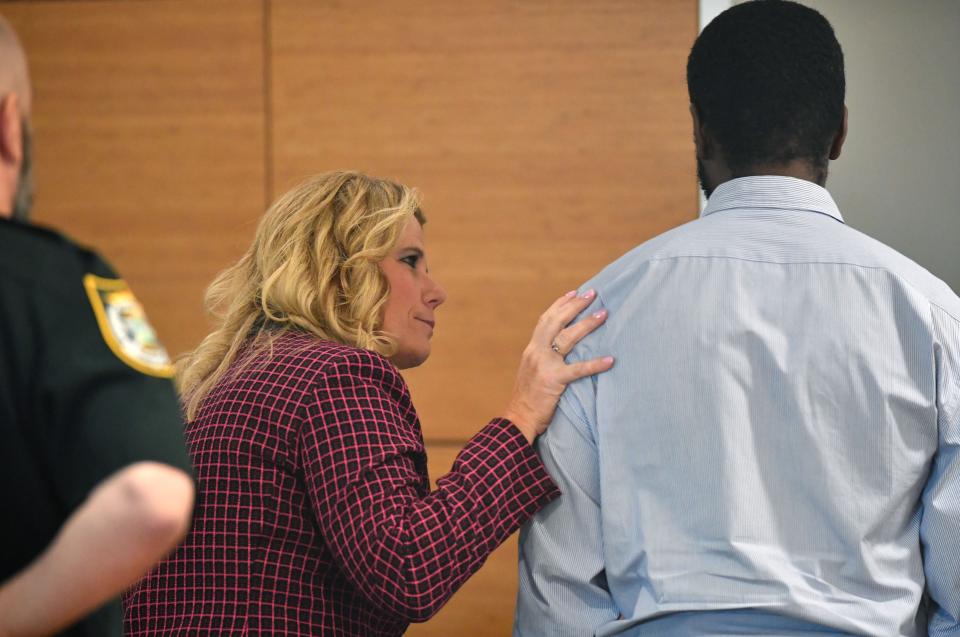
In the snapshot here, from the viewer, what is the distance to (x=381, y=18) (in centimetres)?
300

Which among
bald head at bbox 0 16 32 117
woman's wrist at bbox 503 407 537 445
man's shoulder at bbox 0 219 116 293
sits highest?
bald head at bbox 0 16 32 117

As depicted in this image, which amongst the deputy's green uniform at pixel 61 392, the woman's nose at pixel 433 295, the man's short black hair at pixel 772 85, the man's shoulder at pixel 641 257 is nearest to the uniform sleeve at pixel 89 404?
the deputy's green uniform at pixel 61 392

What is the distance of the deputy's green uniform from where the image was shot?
2.47 feet

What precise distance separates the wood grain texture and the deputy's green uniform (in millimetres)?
2166

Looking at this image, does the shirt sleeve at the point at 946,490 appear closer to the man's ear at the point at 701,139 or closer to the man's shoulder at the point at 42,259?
the man's ear at the point at 701,139

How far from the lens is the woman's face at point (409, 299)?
1725 millimetres

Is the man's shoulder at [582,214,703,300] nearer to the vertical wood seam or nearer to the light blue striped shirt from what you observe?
the light blue striped shirt

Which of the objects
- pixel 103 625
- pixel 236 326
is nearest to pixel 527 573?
pixel 236 326

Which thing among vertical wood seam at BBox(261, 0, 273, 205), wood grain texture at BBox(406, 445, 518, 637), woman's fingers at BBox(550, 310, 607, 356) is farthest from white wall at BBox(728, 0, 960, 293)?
woman's fingers at BBox(550, 310, 607, 356)

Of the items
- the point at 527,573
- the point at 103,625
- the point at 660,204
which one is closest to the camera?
the point at 103,625

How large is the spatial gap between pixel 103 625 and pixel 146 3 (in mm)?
2505

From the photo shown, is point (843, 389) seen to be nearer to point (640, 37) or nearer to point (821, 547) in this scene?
point (821, 547)

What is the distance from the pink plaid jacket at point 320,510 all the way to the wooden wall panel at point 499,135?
59.0 inches

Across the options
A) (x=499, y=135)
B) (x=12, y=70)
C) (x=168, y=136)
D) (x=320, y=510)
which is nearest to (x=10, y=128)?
(x=12, y=70)
